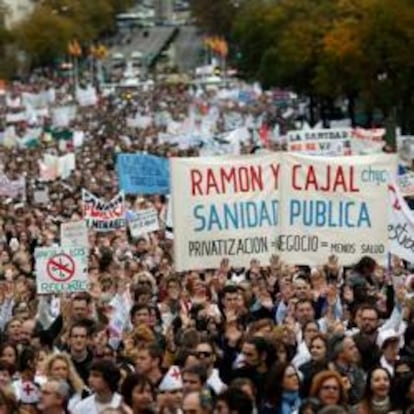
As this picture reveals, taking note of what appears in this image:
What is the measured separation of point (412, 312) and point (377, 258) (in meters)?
2.00

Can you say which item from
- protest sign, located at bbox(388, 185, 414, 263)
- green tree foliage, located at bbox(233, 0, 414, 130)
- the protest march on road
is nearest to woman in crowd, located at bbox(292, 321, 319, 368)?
the protest march on road

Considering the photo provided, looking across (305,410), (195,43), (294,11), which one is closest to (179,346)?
(305,410)

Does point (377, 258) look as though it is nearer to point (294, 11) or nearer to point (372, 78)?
point (372, 78)

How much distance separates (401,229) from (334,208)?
58cm

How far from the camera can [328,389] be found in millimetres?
10078


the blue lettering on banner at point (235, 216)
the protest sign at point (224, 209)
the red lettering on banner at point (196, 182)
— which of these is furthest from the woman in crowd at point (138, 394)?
the red lettering on banner at point (196, 182)

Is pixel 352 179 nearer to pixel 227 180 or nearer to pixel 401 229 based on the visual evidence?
pixel 401 229

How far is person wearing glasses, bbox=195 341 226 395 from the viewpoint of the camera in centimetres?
1113

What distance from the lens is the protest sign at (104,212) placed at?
21511 millimetres

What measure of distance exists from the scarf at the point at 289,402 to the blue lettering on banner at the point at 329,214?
4.75m

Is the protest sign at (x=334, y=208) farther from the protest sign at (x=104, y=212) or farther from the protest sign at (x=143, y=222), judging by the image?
the protest sign at (x=104, y=212)

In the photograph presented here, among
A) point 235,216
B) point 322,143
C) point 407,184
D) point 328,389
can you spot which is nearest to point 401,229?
point 235,216

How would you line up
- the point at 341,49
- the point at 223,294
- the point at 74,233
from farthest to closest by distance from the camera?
the point at 341,49 → the point at 74,233 → the point at 223,294

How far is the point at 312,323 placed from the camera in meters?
12.5
